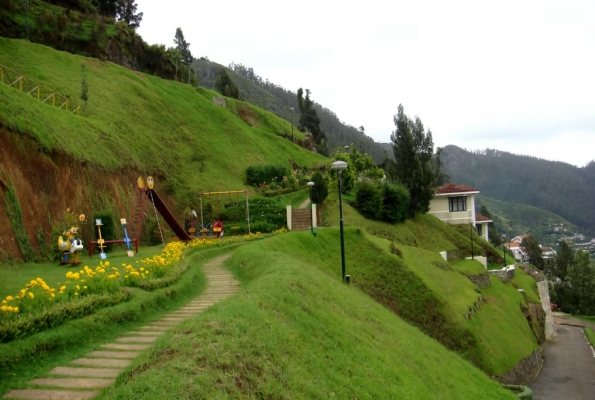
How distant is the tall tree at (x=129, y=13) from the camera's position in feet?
206

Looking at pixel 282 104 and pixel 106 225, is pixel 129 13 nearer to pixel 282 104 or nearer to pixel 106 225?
pixel 106 225

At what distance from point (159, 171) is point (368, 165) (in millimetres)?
24656

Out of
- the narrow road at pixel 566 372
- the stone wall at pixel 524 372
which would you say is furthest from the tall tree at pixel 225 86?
the stone wall at pixel 524 372

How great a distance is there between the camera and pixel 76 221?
17.9 m

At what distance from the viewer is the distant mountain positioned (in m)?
167

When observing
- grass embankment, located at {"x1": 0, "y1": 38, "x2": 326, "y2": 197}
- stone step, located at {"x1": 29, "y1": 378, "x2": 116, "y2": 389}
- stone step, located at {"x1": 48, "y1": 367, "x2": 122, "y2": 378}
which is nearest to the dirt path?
grass embankment, located at {"x1": 0, "y1": 38, "x2": 326, "y2": 197}

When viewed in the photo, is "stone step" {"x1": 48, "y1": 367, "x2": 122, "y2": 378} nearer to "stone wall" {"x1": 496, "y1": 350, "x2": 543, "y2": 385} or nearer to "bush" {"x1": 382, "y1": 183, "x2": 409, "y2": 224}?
"stone wall" {"x1": 496, "y1": 350, "x2": 543, "y2": 385}

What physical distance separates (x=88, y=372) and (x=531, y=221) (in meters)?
198

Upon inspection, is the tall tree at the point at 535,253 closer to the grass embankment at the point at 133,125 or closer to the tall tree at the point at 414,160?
the tall tree at the point at 414,160

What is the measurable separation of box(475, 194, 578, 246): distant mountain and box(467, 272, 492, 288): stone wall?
5524 inches

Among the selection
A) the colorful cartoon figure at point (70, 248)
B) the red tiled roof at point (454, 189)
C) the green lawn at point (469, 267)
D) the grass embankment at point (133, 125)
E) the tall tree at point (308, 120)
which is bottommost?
the green lawn at point (469, 267)

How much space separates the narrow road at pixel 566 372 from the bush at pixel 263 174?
2295 cm

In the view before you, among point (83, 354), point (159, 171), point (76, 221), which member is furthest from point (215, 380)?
point (159, 171)

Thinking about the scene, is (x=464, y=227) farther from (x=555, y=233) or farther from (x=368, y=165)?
(x=555, y=233)
